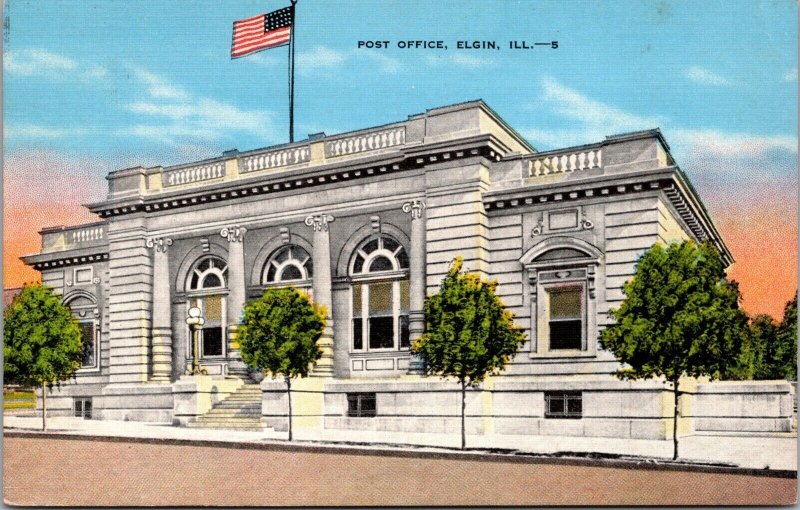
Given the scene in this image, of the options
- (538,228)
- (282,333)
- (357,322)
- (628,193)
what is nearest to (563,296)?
(538,228)

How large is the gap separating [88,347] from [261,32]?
8.39m

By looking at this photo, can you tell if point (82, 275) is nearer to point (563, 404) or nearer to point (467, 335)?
point (467, 335)

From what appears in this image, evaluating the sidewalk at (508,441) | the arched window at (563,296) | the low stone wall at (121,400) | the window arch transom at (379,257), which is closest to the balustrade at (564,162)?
the arched window at (563,296)

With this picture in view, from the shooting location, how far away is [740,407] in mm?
16438

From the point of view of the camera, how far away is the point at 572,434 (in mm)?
Result: 17438

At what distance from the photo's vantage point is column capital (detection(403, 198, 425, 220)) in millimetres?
20109

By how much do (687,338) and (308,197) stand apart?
9.55 meters

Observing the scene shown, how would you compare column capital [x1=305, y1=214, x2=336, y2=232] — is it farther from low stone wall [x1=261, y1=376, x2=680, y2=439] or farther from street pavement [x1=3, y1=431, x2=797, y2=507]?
street pavement [x1=3, y1=431, x2=797, y2=507]

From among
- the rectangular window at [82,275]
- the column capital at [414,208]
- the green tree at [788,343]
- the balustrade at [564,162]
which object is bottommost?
the green tree at [788,343]

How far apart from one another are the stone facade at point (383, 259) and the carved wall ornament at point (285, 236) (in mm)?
28

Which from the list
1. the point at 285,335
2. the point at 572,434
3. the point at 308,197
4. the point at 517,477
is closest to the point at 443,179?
the point at 308,197

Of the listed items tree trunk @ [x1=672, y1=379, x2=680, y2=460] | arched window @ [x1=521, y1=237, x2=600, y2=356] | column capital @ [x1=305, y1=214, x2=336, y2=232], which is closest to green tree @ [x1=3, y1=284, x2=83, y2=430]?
column capital @ [x1=305, y1=214, x2=336, y2=232]

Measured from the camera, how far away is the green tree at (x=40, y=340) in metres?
17.1

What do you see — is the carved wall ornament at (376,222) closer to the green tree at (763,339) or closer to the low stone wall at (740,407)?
the low stone wall at (740,407)
